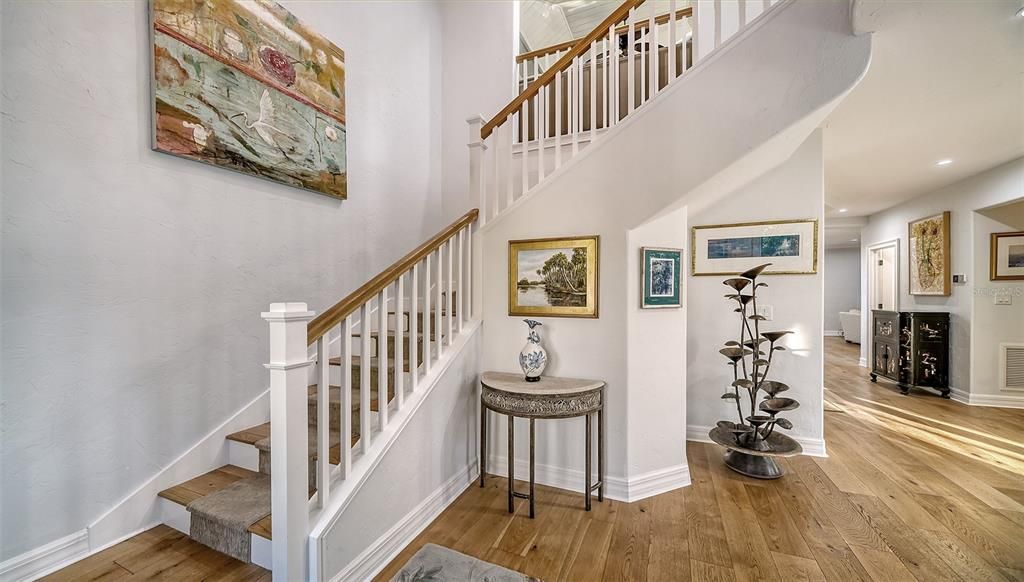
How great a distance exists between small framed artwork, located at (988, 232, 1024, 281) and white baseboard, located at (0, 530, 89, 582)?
299 inches

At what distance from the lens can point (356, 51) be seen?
9.60 feet

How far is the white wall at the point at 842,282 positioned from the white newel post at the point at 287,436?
13.1 m

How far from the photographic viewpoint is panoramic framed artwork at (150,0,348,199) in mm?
1856

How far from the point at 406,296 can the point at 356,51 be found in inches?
79.4

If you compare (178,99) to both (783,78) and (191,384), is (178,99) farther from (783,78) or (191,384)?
(783,78)

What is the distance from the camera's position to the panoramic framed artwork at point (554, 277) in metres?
2.35

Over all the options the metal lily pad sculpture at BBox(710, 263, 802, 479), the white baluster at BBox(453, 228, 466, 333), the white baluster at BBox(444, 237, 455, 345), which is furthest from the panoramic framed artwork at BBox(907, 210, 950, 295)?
the white baluster at BBox(444, 237, 455, 345)

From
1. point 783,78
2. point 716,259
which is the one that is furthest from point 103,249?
point 716,259

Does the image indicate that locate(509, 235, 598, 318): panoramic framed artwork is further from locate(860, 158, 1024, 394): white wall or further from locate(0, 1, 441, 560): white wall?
locate(860, 158, 1024, 394): white wall

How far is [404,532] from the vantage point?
1854 mm

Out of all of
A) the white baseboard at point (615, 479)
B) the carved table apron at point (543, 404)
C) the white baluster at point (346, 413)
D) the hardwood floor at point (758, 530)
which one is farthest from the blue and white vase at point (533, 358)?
the white baluster at point (346, 413)

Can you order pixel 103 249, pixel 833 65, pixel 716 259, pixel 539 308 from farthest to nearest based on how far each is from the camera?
pixel 716 259 < pixel 539 308 < pixel 833 65 < pixel 103 249

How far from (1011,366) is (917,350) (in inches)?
27.3

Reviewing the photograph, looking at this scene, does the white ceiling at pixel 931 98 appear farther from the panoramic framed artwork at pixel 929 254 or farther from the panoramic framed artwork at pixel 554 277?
the panoramic framed artwork at pixel 554 277
